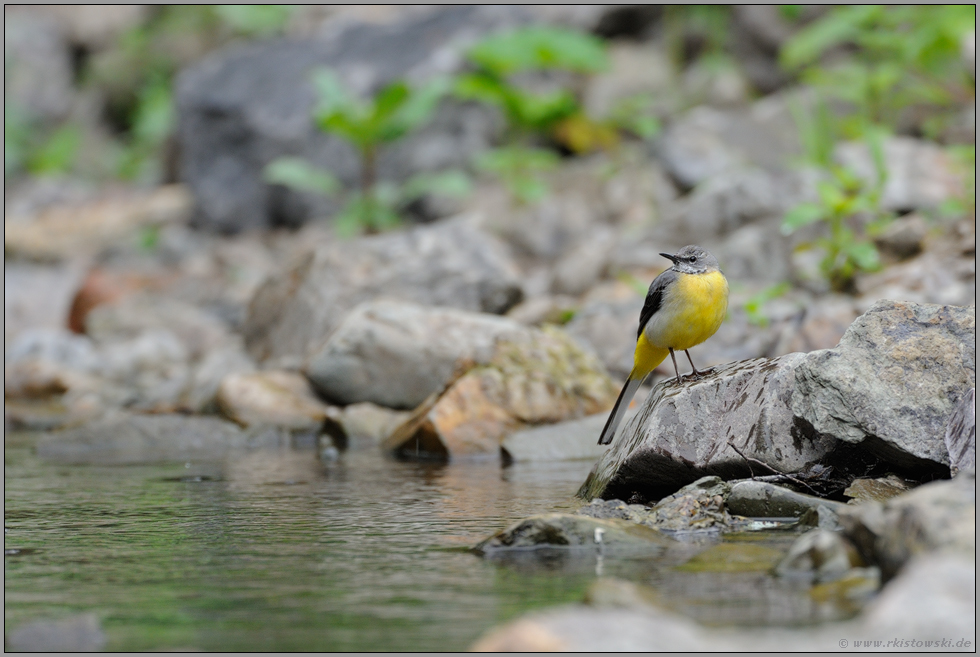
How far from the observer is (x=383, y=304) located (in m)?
9.90

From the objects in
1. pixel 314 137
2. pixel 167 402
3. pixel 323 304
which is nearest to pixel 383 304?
pixel 323 304

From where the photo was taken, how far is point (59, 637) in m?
3.25

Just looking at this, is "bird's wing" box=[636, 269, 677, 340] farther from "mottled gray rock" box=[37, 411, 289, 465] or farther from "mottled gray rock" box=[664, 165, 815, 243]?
"mottled gray rock" box=[664, 165, 815, 243]

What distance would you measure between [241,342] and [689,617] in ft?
33.7

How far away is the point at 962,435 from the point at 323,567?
3.15m

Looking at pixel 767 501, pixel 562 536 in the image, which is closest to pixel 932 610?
pixel 562 536

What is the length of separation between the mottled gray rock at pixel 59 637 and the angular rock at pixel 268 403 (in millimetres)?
6241

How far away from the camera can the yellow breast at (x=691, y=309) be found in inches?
217

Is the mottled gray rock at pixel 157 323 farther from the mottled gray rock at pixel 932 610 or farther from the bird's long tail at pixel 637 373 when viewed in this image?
the mottled gray rock at pixel 932 610

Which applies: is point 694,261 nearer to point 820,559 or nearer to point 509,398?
point 820,559

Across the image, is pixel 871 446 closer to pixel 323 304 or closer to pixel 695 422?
pixel 695 422

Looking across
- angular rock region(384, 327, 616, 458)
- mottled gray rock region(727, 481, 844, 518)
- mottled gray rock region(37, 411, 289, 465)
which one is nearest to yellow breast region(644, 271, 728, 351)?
mottled gray rock region(727, 481, 844, 518)

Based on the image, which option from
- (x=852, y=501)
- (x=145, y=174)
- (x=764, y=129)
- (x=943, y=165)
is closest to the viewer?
(x=852, y=501)

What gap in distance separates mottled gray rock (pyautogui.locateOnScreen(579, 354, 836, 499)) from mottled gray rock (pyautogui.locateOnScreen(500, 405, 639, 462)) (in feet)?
7.21
